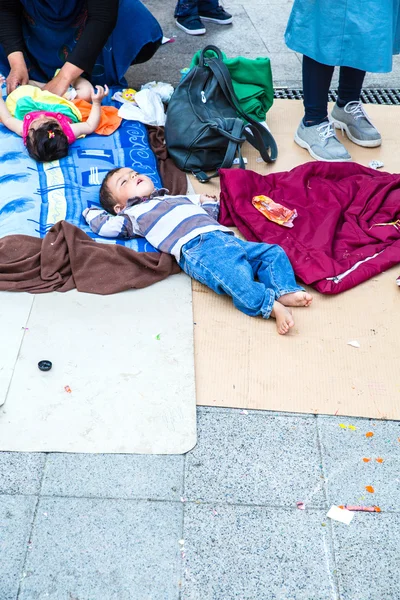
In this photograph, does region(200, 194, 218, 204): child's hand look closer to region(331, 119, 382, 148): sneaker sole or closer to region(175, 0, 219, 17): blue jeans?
region(331, 119, 382, 148): sneaker sole

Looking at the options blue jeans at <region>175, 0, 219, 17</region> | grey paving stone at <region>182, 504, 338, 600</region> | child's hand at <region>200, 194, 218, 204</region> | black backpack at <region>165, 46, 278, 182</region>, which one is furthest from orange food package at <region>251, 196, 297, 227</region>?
blue jeans at <region>175, 0, 219, 17</region>

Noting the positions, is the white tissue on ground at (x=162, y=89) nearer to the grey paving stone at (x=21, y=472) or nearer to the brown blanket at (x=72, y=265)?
the brown blanket at (x=72, y=265)

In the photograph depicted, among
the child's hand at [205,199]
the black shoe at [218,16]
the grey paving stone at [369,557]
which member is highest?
the child's hand at [205,199]

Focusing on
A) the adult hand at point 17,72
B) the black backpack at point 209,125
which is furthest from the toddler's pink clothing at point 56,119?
the black backpack at point 209,125

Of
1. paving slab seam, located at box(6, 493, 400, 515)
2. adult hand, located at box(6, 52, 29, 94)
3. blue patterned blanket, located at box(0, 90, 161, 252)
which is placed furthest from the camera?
adult hand, located at box(6, 52, 29, 94)

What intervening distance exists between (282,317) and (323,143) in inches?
53.0

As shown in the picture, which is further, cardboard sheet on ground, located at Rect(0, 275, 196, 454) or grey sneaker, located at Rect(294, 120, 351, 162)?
grey sneaker, located at Rect(294, 120, 351, 162)

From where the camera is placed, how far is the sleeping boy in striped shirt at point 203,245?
8.16ft

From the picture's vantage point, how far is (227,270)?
2520mm

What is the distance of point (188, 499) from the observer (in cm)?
193

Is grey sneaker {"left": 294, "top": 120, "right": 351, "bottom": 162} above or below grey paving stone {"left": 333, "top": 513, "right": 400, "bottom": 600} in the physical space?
above

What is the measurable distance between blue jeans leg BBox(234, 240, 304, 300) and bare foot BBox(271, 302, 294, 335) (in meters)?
0.08

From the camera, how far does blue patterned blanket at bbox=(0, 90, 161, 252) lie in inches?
112

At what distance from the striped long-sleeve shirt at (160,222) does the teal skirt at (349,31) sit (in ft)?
3.35
